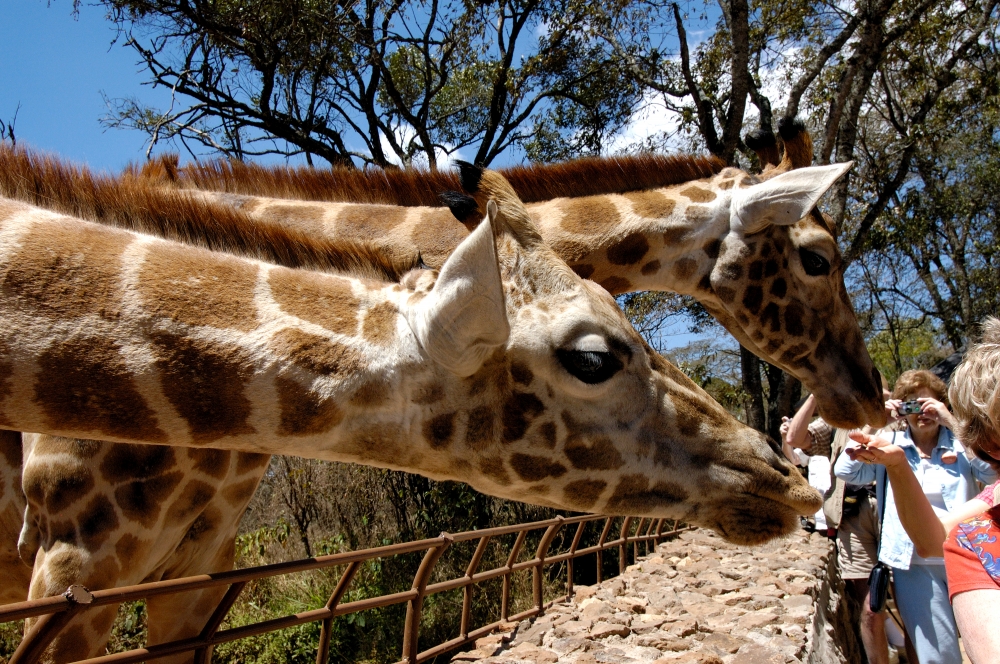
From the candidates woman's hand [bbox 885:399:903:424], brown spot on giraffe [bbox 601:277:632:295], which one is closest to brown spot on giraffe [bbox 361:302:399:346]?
brown spot on giraffe [bbox 601:277:632:295]

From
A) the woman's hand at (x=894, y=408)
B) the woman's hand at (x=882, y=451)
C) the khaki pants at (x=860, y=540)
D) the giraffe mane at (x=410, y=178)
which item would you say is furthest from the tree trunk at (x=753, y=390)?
the woman's hand at (x=882, y=451)

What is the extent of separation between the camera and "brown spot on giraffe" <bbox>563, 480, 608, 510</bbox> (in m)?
2.04

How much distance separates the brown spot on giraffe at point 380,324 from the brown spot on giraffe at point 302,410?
200 millimetres

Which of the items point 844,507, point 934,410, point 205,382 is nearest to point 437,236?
point 205,382

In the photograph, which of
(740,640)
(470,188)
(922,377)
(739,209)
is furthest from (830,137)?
(470,188)

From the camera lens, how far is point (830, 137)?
8531mm

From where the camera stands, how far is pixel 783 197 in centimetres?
348

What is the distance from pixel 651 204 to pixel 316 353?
236cm

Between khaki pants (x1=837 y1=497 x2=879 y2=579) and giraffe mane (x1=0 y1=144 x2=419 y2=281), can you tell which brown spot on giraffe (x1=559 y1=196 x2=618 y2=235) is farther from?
khaki pants (x1=837 y1=497 x2=879 y2=579)

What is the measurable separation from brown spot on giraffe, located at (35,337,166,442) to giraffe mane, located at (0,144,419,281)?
17.5 inches

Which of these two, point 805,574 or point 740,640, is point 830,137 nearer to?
point 805,574

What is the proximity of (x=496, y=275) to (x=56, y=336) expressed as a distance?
102 cm

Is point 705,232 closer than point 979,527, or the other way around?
point 979,527

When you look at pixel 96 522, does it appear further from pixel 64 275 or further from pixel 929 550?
pixel 929 550
